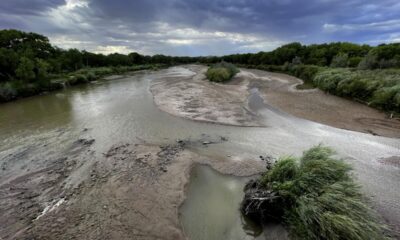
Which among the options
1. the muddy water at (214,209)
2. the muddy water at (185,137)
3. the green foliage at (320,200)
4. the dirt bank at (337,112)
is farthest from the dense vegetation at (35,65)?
the green foliage at (320,200)

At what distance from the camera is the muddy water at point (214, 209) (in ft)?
Result: 24.7

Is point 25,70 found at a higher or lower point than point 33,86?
higher

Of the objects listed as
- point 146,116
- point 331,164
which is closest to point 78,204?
point 331,164

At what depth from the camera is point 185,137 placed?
15.3m

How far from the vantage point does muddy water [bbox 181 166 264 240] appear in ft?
24.7

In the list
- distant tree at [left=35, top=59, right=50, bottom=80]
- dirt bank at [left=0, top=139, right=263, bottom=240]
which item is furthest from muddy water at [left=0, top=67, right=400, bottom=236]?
distant tree at [left=35, top=59, right=50, bottom=80]

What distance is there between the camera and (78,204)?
343 inches

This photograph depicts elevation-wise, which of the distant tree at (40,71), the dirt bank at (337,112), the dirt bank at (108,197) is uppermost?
the distant tree at (40,71)

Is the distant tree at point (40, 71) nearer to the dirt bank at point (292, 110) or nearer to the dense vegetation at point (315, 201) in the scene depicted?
the dirt bank at point (292, 110)

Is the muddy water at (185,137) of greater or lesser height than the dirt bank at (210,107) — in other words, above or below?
below

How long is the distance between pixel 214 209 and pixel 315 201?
3.69 meters

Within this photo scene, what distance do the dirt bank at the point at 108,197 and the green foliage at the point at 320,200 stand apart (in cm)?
285

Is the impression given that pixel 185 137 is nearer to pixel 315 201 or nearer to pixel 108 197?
pixel 108 197

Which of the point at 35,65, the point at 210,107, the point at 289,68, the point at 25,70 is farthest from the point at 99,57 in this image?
the point at 210,107
